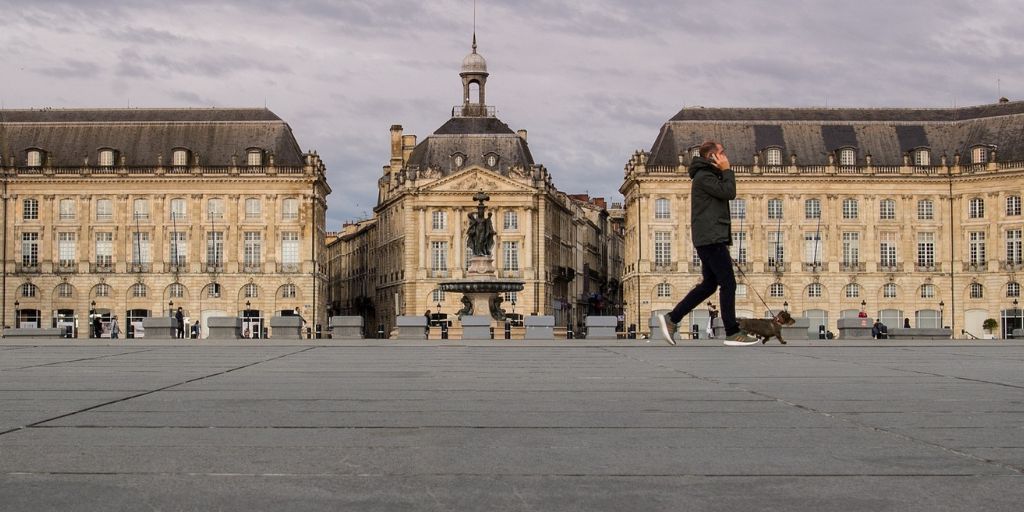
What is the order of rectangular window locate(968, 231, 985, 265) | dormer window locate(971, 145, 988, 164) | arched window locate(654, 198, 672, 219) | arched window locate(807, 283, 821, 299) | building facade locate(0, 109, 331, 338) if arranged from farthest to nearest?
arched window locate(654, 198, 672, 219)
arched window locate(807, 283, 821, 299)
rectangular window locate(968, 231, 985, 265)
building facade locate(0, 109, 331, 338)
dormer window locate(971, 145, 988, 164)

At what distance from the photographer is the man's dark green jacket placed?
13.8m

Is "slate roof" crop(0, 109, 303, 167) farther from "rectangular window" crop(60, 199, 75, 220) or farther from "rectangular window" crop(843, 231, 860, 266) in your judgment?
"rectangular window" crop(843, 231, 860, 266)

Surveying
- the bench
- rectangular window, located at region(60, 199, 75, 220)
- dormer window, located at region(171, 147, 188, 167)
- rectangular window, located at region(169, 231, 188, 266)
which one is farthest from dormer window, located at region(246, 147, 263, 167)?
the bench

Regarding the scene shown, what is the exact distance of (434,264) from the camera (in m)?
95.4

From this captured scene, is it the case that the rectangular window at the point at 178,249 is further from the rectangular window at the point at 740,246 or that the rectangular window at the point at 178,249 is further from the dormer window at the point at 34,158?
the rectangular window at the point at 740,246

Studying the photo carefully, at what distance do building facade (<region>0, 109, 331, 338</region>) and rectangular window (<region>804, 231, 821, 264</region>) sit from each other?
104 feet

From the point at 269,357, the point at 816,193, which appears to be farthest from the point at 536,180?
the point at 269,357

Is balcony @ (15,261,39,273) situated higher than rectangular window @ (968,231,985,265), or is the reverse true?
rectangular window @ (968,231,985,265)

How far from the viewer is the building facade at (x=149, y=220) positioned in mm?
89250

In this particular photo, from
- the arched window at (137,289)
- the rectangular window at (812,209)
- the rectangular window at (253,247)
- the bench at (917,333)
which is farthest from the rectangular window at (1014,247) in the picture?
the arched window at (137,289)

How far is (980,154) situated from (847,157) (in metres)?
8.20

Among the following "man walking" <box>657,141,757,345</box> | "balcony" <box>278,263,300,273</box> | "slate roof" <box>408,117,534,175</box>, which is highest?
"slate roof" <box>408,117,534,175</box>

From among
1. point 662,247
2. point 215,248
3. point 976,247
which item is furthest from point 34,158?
point 976,247

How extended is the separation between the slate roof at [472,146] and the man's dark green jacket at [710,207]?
8304cm
